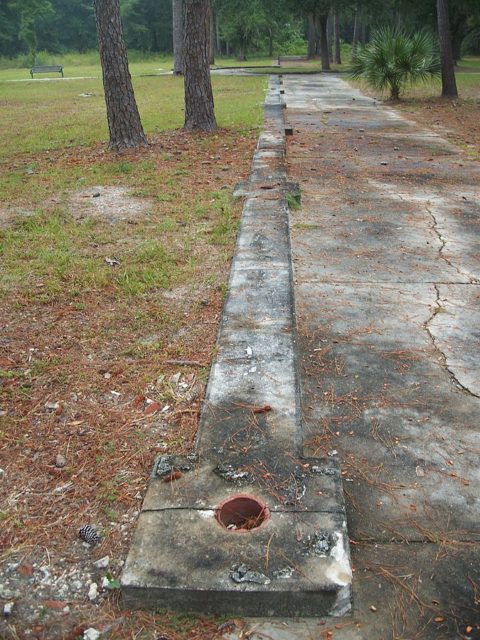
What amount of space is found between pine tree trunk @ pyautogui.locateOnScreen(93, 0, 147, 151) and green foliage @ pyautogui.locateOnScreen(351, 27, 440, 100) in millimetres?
8803

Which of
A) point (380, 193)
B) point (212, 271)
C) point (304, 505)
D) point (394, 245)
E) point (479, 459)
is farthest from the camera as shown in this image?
point (380, 193)

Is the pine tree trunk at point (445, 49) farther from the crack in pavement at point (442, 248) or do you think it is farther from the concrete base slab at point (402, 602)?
the concrete base slab at point (402, 602)

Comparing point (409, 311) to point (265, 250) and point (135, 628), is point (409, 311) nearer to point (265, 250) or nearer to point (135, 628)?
point (265, 250)

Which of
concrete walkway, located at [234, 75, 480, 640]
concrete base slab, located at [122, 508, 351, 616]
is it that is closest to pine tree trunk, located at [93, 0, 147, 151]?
concrete walkway, located at [234, 75, 480, 640]

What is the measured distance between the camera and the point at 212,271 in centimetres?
430

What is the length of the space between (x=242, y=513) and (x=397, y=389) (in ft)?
3.78

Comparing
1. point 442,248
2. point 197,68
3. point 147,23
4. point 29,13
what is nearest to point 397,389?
point 442,248

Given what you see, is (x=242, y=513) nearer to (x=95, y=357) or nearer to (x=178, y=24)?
(x=95, y=357)

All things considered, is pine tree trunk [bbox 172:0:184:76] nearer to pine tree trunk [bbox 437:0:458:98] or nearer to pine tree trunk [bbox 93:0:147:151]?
pine tree trunk [bbox 437:0:458:98]

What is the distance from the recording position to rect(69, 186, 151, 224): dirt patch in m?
5.78

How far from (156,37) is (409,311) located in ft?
226

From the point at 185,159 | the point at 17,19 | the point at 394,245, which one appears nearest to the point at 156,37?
the point at 17,19

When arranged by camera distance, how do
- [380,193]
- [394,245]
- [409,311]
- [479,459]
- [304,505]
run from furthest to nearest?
[380,193], [394,245], [409,311], [479,459], [304,505]

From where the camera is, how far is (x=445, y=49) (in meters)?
15.4
